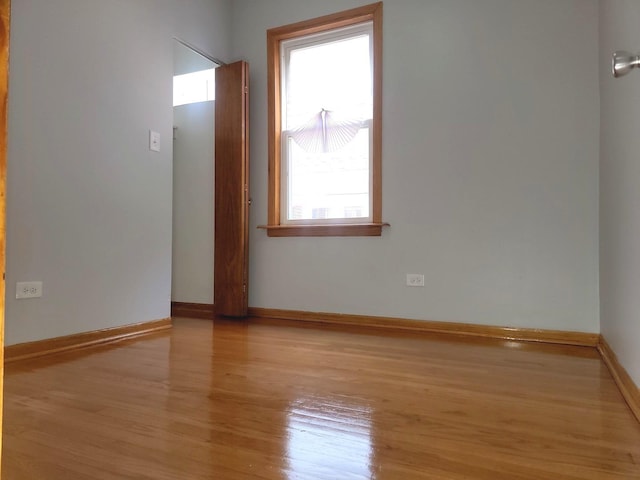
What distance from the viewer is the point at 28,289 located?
214 cm

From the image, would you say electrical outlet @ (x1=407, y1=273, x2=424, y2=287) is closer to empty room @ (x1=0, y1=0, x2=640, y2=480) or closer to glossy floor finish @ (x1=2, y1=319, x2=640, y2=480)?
empty room @ (x1=0, y1=0, x2=640, y2=480)

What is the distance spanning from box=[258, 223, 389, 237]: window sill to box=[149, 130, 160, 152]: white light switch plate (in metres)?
0.99

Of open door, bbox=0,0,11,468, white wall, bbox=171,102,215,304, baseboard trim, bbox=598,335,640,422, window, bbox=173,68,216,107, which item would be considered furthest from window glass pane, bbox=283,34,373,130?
open door, bbox=0,0,11,468

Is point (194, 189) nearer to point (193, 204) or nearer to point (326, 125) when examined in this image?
point (193, 204)

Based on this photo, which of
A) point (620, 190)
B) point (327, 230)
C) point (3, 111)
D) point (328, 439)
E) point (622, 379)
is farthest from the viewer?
point (327, 230)

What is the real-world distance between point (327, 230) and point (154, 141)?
1.38 m

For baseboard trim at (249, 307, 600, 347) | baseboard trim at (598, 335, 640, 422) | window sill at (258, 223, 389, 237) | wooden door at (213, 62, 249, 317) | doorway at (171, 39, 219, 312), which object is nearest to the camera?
baseboard trim at (598, 335, 640, 422)

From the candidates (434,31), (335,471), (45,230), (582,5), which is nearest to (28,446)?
(335,471)

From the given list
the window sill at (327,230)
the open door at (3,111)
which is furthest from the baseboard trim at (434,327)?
the open door at (3,111)

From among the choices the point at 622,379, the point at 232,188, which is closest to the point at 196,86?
the point at 232,188

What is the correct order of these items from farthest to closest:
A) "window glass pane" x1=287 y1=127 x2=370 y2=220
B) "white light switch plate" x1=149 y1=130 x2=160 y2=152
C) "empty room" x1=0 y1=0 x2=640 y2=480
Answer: "window glass pane" x1=287 y1=127 x2=370 y2=220
"white light switch plate" x1=149 y1=130 x2=160 y2=152
"empty room" x1=0 y1=0 x2=640 y2=480

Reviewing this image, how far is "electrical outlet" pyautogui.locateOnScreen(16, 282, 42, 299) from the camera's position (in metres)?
2.10

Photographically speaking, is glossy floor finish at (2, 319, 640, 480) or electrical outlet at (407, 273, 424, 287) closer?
glossy floor finish at (2, 319, 640, 480)

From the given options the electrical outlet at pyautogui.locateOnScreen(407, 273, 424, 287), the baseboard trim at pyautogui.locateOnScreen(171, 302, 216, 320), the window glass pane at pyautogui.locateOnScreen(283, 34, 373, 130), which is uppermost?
the window glass pane at pyautogui.locateOnScreen(283, 34, 373, 130)
